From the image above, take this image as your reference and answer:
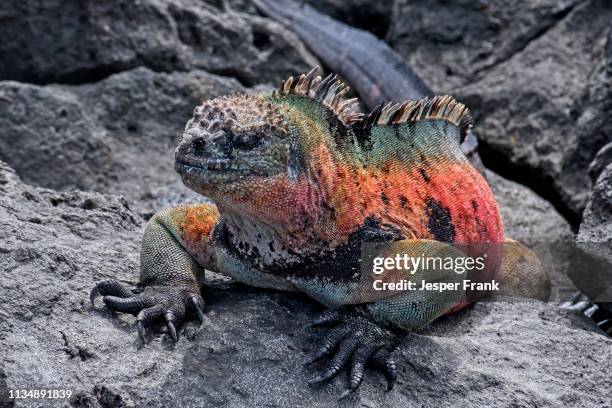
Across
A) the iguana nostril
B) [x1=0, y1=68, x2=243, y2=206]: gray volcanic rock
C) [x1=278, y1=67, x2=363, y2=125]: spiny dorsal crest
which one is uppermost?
[x1=278, y1=67, x2=363, y2=125]: spiny dorsal crest

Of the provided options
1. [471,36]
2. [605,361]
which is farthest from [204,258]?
[471,36]

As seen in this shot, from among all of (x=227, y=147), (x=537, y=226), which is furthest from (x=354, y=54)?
(x=227, y=147)

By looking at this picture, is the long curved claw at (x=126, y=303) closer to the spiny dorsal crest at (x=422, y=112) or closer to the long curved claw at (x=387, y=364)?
the long curved claw at (x=387, y=364)

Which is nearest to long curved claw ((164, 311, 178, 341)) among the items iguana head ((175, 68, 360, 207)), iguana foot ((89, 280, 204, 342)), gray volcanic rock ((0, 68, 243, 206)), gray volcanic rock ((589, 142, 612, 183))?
iguana foot ((89, 280, 204, 342))

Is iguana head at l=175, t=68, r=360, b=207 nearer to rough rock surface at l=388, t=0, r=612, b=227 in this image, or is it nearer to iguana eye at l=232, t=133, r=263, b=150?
iguana eye at l=232, t=133, r=263, b=150

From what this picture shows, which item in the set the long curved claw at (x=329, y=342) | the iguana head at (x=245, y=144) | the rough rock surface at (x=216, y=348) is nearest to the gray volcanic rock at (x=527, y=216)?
the rough rock surface at (x=216, y=348)

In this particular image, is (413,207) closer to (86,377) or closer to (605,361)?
(605,361)
